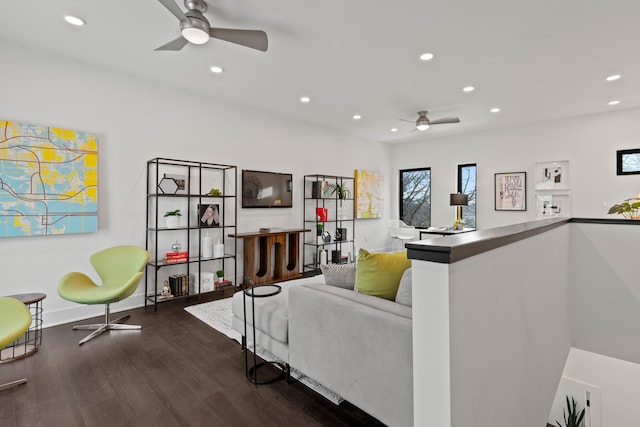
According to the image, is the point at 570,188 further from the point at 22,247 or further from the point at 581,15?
the point at 22,247

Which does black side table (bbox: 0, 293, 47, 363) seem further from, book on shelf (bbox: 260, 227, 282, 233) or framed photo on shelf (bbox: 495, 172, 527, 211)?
framed photo on shelf (bbox: 495, 172, 527, 211)

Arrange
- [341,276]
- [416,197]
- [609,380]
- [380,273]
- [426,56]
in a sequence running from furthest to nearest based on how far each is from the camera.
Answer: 1. [416,197]
2. [609,380]
3. [426,56]
4. [341,276]
5. [380,273]

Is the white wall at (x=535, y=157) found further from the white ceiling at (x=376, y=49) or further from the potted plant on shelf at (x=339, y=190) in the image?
the potted plant on shelf at (x=339, y=190)

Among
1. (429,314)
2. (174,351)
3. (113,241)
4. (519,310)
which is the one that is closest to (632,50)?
(519,310)

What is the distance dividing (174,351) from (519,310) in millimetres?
2631

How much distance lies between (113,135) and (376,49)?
3174mm

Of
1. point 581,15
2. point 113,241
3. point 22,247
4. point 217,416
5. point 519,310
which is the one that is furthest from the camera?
point 113,241

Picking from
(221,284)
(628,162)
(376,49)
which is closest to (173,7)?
(376,49)

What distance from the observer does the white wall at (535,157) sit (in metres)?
5.11

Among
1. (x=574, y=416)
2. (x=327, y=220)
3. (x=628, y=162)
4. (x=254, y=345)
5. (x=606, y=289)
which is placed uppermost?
(x=628, y=162)

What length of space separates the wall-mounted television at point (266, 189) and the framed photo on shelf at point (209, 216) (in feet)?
1.87

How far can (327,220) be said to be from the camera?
6109 millimetres

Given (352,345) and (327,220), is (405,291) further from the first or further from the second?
(327,220)

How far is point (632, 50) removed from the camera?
10.5ft
